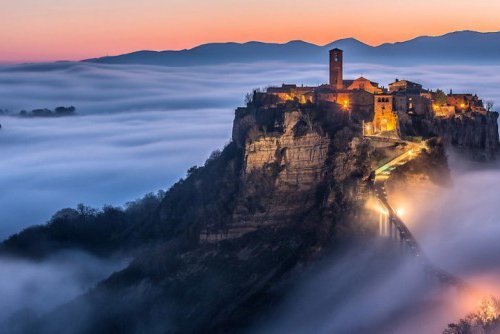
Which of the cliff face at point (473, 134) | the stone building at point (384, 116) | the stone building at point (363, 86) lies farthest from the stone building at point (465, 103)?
the stone building at point (384, 116)

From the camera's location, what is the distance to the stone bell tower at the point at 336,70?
215ft

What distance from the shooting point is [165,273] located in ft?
192

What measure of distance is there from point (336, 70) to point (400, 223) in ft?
66.5

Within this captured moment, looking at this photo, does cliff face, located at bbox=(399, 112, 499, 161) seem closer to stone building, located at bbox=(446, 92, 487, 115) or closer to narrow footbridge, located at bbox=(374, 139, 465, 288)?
stone building, located at bbox=(446, 92, 487, 115)

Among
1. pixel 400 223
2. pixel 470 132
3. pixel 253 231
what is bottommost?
pixel 253 231

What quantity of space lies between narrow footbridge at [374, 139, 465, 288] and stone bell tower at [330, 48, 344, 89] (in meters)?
10.4

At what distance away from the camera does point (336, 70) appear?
216 feet

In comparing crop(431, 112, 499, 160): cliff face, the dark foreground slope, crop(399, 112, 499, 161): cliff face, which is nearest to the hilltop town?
crop(399, 112, 499, 161): cliff face

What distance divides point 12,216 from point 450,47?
11812 centimetres

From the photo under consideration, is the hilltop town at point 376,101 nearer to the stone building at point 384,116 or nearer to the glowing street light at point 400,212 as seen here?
the stone building at point 384,116

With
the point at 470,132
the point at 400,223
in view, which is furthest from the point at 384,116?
the point at 400,223

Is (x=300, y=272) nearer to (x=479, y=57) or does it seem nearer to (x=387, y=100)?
(x=387, y=100)

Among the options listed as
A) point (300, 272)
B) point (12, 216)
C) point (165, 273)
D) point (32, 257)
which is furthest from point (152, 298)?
point (12, 216)

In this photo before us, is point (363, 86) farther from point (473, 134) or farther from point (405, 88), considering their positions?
point (473, 134)
